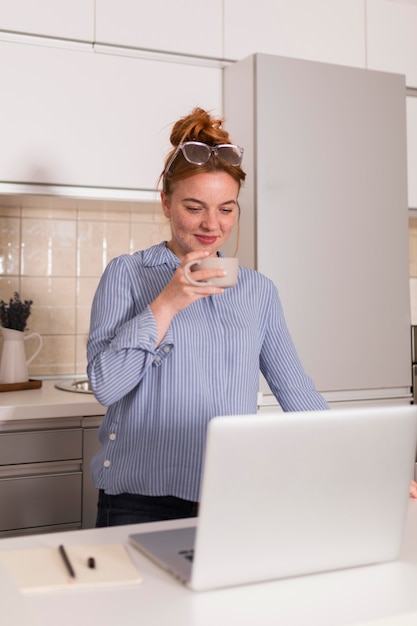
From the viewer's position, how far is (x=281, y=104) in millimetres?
2523

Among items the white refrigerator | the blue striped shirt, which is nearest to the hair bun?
the blue striped shirt

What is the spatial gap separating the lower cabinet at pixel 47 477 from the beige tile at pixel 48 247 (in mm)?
770

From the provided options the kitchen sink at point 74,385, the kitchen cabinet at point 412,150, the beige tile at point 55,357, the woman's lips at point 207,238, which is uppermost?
the kitchen cabinet at point 412,150

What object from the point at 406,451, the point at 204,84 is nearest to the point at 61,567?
the point at 406,451

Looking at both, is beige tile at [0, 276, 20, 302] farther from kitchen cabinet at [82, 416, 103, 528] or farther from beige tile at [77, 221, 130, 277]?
kitchen cabinet at [82, 416, 103, 528]

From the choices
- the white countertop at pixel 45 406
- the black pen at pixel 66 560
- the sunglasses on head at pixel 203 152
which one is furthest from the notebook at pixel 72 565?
the white countertop at pixel 45 406

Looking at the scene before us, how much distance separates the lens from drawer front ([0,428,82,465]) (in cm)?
228

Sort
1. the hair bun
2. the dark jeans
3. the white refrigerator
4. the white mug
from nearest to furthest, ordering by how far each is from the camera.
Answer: the white mug
the dark jeans
the hair bun
the white refrigerator

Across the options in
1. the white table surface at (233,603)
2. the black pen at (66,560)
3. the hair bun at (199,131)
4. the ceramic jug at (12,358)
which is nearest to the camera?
the white table surface at (233,603)

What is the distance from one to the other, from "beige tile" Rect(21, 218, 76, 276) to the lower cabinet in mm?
770

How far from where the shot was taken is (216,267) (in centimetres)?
119

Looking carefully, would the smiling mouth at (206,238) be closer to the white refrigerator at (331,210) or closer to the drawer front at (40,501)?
the white refrigerator at (331,210)

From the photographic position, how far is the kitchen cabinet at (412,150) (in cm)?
295

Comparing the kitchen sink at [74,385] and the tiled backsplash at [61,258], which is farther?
the tiled backsplash at [61,258]
